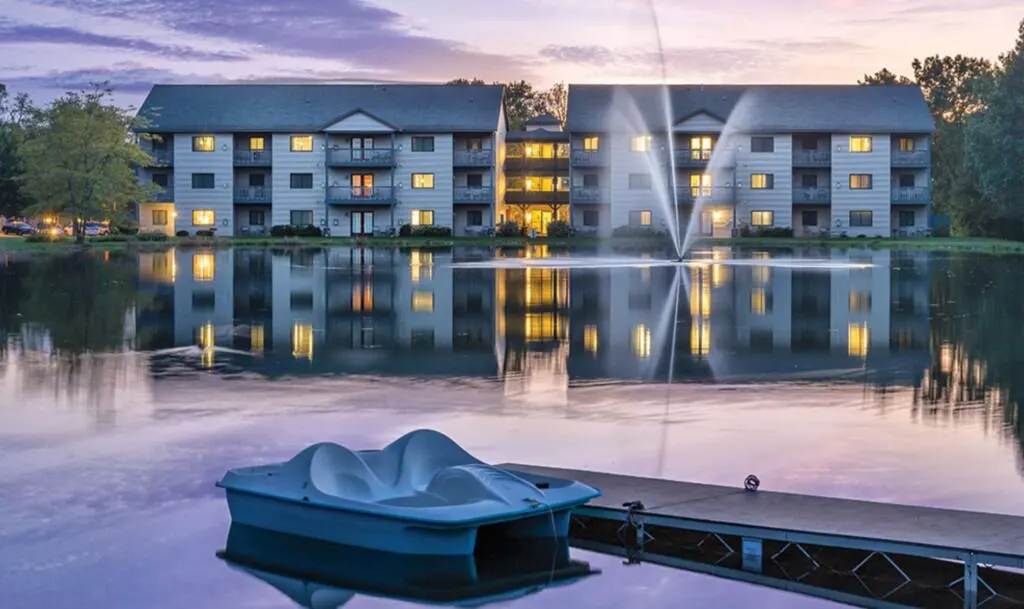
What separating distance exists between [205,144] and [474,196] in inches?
855

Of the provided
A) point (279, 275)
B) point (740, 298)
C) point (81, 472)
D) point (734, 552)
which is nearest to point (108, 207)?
point (279, 275)

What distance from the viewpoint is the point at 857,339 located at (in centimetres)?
3272

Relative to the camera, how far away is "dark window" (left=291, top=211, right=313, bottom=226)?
111250 mm

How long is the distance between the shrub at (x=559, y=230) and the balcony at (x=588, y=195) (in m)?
2.71

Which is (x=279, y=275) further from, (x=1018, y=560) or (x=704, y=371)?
(x=1018, y=560)

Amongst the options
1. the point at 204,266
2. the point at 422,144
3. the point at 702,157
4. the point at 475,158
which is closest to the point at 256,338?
the point at 204,266

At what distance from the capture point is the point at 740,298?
44.7m

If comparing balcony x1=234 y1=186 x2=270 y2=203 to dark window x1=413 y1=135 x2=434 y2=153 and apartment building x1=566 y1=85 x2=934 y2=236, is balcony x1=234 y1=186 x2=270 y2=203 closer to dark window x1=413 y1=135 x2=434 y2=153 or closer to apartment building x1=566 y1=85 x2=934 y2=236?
dark window x1=413 y1=135 x2=434 y2=153

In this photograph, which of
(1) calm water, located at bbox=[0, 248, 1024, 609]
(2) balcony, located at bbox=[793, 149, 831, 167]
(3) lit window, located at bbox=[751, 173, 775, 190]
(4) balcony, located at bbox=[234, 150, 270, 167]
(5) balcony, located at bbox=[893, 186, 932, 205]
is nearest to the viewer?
(1) calm water, located at bbox=[0, 248, 1024, 609]

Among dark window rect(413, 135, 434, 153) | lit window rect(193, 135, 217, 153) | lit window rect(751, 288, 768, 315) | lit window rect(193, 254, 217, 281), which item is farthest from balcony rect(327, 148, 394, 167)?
lit window rect(751, 288, 768, 315)

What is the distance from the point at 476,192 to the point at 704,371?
84.4m

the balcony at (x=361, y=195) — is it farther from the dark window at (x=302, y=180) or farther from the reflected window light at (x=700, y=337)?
the reflected window light at (x=700, y=337)

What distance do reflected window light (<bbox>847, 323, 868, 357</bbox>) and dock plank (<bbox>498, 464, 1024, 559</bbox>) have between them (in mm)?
15711

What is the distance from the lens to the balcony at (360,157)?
11038 cm
